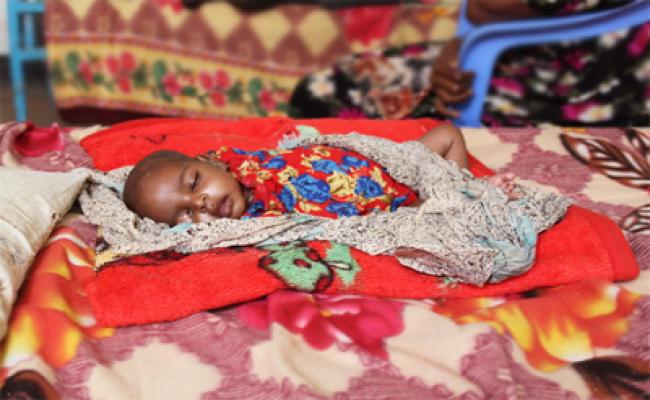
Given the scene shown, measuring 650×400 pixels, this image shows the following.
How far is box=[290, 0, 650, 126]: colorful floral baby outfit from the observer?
8.00ft

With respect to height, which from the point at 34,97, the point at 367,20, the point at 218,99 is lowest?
the point at 34,97

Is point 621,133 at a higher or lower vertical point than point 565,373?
higher

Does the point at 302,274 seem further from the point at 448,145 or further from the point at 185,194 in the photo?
the point at 448,145

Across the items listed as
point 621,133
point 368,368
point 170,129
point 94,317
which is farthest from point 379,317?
point 621,133

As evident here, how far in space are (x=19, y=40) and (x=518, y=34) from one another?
210 centimetres

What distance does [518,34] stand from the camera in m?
2.51

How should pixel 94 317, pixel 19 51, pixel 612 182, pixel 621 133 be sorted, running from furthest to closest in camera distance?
pixel 19 51 → pixel 621 133 → pixel 612 182 → pixel 94 317

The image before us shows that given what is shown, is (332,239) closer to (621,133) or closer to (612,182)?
(612,182)

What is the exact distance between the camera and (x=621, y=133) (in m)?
2.02

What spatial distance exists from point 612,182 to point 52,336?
4.62ft

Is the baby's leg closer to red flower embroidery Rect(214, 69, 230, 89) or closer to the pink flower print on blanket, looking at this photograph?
the pink flower print on blanket

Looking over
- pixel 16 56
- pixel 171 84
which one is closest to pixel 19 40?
pixel 16 56

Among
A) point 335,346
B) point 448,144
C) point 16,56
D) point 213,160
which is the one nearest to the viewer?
point 335,346

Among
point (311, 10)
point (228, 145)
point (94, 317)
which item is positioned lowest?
point (94, 317)
